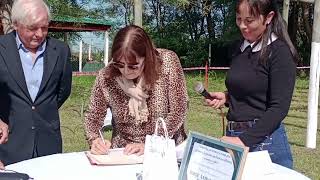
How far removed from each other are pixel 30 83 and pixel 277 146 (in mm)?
1343

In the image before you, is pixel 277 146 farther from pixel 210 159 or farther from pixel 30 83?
pixel 30 83

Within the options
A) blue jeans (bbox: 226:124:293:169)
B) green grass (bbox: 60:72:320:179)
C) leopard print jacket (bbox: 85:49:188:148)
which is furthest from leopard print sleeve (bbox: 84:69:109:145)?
green grass (bbox: 60:72:320:179)

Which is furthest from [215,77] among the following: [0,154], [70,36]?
[0,154]

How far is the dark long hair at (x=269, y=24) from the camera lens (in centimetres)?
235

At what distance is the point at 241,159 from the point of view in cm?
181

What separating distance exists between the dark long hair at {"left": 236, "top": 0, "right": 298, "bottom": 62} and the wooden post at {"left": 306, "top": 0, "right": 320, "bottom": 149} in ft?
13.7

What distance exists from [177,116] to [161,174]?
68cm

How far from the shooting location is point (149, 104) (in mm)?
2750

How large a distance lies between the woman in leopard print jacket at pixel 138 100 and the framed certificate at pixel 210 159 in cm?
58

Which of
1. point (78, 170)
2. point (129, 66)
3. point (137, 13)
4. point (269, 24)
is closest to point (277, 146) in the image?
point (269, 24)

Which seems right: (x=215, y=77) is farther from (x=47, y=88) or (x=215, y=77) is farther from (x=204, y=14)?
(x=47, y=88)

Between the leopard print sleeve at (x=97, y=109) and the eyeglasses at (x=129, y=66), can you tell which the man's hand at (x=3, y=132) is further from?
the eyeglasses at (x=129, y=66)

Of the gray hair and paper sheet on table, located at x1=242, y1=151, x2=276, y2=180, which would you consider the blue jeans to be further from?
the gray hair

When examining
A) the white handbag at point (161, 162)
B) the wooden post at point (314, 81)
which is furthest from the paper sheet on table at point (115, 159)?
the wooden post at point (314, 81)
